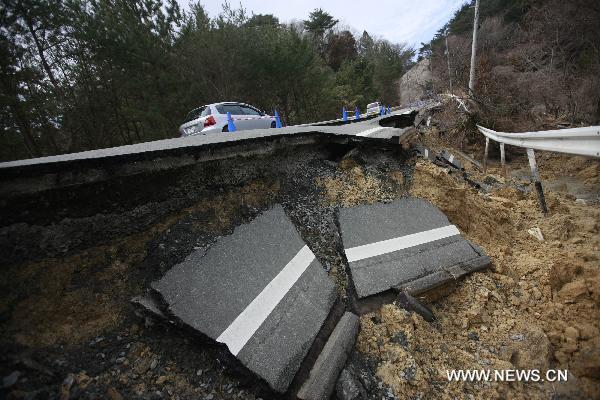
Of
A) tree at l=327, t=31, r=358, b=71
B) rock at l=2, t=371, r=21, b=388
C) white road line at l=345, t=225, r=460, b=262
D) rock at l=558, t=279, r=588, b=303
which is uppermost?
tree at l=327, t=31, r=358, b=71

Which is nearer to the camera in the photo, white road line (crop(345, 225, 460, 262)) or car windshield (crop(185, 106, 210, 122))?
white road line (crop(345, 225, 460, 262))

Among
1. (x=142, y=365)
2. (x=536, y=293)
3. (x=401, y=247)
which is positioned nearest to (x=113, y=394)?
(x=142, y=365)

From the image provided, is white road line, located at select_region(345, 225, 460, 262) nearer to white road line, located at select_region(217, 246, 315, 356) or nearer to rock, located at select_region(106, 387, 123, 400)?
white road line, located at select_region(217, 246, 315, 356)

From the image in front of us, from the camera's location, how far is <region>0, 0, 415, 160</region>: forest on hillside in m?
10.6

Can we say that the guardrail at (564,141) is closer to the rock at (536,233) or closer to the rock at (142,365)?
the rock at (536,233)

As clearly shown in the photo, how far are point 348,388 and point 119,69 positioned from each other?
A: 1618cm

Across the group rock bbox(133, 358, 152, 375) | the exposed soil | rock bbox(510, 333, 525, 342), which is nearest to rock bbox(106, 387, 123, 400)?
the exposed soil

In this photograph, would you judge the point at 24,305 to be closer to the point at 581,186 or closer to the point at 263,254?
the point at 263,254

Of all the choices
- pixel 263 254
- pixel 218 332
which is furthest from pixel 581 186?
pixel 218 332

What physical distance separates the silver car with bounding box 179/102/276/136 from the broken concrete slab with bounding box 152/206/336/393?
21.4 ft

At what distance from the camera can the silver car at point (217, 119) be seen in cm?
818

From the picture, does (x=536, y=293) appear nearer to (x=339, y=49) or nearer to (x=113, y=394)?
(x=113, y=394)

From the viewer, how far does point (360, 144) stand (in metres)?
3.85

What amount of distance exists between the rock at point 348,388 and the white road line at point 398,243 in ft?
3.03
